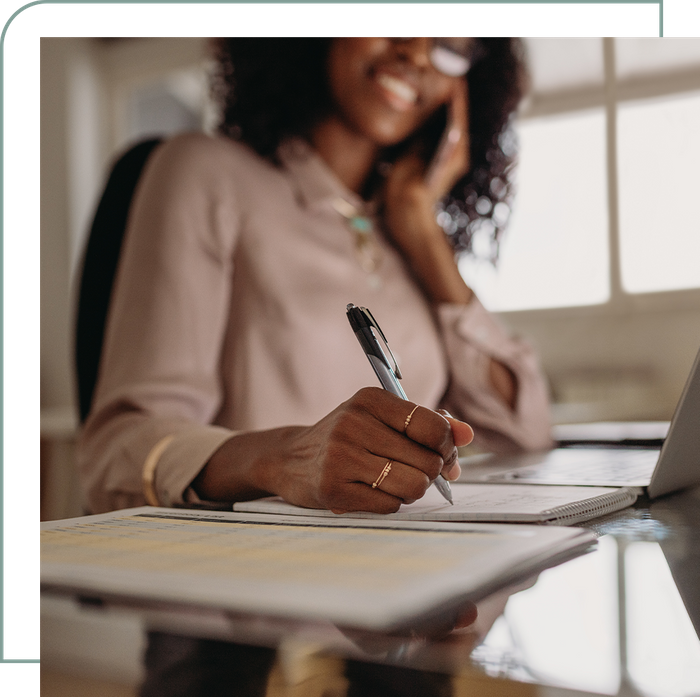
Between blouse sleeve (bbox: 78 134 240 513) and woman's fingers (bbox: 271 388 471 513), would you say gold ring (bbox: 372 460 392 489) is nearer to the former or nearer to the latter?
woman's fingers (bbox: 271 388 471 513)

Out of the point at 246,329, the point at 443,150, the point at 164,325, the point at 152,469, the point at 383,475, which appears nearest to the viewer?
the point at 383,475

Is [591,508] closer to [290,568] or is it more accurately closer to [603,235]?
[290,568]

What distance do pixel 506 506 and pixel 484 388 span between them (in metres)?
0.74

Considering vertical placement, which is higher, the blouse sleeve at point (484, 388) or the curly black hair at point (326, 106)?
the curly black hair at point (326, 106)

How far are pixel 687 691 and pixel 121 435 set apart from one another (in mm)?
578

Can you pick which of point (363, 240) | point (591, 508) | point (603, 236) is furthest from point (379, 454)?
point (603, 236)

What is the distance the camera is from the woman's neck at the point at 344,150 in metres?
1.08

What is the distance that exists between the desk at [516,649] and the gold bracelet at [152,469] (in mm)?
327

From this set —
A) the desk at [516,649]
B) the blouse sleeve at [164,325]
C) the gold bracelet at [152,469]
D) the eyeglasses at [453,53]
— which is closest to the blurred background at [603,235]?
the eyeglasses at [453,53]

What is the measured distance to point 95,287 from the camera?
0.79m

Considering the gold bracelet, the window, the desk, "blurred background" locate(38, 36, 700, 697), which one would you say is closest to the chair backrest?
the gold bracelet

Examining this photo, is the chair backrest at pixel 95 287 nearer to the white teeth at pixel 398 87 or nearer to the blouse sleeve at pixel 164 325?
the blouse sleeve at pixel 164 325

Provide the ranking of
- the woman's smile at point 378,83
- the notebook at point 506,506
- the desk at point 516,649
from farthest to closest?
the woman's smile at point 378,83 < the notebook at point 506,506 < the desk at point 516,649

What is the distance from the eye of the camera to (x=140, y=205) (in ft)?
2.68
